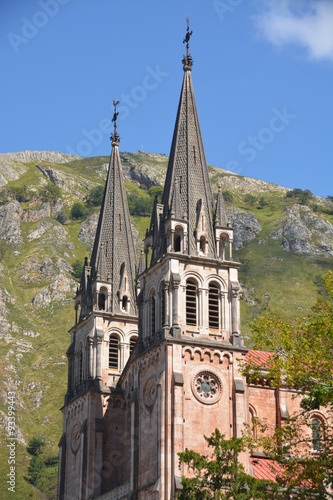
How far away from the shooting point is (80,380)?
206 feet

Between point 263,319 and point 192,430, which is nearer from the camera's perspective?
point 263,319

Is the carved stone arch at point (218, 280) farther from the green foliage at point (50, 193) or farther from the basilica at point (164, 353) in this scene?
the green foliage at point (50, 193)

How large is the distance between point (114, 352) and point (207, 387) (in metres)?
15.1

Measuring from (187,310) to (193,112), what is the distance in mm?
14635

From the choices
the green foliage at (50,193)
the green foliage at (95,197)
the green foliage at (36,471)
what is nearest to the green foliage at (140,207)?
the green foliage at (95,197)

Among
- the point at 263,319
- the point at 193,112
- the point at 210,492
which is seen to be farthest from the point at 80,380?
the point at 263,319

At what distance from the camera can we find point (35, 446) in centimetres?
11306

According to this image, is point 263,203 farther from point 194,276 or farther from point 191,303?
point 191,303

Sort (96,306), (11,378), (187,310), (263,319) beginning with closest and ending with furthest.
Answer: (263,319), (187,310), (96,306), (11,378)

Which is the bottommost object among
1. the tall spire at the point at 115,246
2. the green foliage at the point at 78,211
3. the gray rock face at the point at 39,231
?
the tall spire at the point at 115,246

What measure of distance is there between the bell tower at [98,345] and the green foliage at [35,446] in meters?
51.5

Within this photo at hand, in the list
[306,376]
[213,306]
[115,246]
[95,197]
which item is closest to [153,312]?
[213,306]

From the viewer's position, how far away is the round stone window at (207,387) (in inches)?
1885

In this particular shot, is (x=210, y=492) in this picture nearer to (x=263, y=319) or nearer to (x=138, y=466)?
(x=263, y=319)
